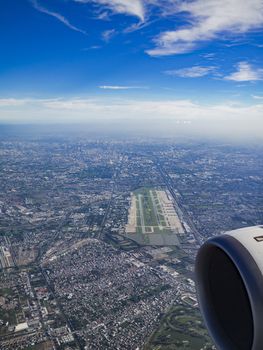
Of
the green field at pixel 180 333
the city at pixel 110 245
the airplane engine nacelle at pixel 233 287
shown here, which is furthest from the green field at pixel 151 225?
the airplane engine nacelle at pixel 233 287

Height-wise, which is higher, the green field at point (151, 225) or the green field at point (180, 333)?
the green field at point (151, 225)

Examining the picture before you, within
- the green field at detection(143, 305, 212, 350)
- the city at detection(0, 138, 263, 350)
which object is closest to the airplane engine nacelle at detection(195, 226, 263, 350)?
the green field at detection(143, 305, 212, 350)

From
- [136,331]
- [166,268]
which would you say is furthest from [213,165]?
[136,331]

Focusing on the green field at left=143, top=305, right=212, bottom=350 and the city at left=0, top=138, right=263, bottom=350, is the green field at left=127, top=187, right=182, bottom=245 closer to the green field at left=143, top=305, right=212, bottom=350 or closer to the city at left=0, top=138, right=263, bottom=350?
the city at left=0, top=138, right=263, bottom=350

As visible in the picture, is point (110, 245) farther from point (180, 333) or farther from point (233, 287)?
point (233, 287)

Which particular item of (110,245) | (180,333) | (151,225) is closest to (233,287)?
(180,333)

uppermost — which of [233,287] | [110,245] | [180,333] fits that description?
[233,287]

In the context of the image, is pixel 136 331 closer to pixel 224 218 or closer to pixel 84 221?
pixel 84 221

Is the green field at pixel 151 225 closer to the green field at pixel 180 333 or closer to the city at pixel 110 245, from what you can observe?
the city at pixel 110 245
